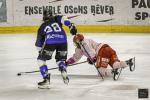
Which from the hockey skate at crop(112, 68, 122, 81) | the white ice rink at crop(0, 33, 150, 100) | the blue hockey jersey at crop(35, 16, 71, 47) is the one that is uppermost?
the blue hockey jersey at crop(35, 16, 71, 47)

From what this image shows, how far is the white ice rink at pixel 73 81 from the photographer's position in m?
6.35

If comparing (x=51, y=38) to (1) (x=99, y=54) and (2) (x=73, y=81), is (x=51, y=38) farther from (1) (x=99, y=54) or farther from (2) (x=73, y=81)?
(1) (x=99, y=54)

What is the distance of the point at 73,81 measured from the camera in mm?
7531

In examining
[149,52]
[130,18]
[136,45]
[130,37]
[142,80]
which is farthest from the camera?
[130,18]

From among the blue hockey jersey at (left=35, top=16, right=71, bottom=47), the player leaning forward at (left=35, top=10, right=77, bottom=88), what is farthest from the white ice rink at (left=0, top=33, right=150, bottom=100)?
the blue hockey jersey at (left=35, top=16, right=71, bottom=47)

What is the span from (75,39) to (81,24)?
8.69 meters

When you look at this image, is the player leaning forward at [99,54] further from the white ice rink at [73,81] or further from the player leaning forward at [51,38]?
the player leaning forward at [51,38]

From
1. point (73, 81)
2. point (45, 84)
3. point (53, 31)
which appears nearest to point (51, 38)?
point (53, 31)

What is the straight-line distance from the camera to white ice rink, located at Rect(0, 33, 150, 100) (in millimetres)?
6352

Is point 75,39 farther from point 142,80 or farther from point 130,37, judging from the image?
point 130,37

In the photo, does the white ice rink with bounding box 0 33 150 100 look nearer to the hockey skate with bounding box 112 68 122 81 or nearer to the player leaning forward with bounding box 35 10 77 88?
the hockey skate with bounding box 112 68 122 81

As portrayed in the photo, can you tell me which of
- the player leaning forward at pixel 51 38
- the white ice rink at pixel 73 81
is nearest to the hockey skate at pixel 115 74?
the white ice rink at pixel 73 81

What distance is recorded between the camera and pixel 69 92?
21.6ft

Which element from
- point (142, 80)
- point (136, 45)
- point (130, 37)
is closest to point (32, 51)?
point (136, 45)
